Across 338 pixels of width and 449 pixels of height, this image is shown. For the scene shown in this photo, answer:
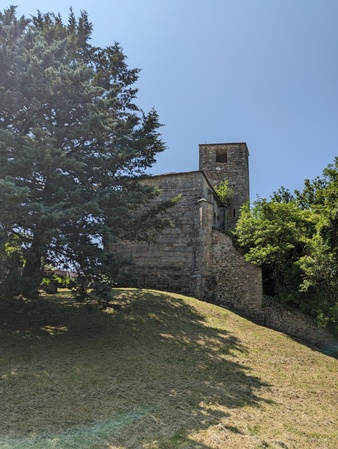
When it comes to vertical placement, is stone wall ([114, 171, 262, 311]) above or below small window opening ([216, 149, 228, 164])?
below

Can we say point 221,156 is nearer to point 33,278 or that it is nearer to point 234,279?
point 234,279

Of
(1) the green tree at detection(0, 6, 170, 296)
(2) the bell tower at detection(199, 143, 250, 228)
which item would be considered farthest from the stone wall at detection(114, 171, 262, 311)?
(2) the bell tower at detection(199, 143, 250, 228)

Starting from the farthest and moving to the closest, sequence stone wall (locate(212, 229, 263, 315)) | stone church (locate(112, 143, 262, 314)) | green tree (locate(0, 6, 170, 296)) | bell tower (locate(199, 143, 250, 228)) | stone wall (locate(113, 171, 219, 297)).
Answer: bell tower (locate(199, 143, 250, 228)), stone wall (locate(113, 171, 219, 297)), stone church (locate(112, 143, 262, 314)), stone wall (locate(212, 229, 263, 315)), green tree (locate(0, 6, 170, 296))

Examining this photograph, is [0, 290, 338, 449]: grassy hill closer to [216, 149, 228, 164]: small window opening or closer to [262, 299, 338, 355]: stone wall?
[262, 299, 338, 355]: stone wall

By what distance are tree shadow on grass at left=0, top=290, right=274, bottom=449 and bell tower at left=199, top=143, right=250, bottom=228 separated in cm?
1547

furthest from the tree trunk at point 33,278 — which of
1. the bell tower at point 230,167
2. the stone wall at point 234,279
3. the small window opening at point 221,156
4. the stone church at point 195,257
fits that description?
the small window opening at point 221,156

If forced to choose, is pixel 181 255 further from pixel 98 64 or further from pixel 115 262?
pixel 98 64

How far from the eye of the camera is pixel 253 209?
14852mm

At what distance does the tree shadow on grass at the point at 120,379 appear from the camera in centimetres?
475

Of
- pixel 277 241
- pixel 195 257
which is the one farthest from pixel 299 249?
pixel 195 257

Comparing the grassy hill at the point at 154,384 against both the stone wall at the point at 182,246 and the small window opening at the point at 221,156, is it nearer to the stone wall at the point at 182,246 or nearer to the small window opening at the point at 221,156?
the stone wall at the point at 182,246

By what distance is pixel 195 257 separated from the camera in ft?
48.8

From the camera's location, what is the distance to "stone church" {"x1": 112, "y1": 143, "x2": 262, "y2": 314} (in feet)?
46.2

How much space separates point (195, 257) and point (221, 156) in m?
13.8
